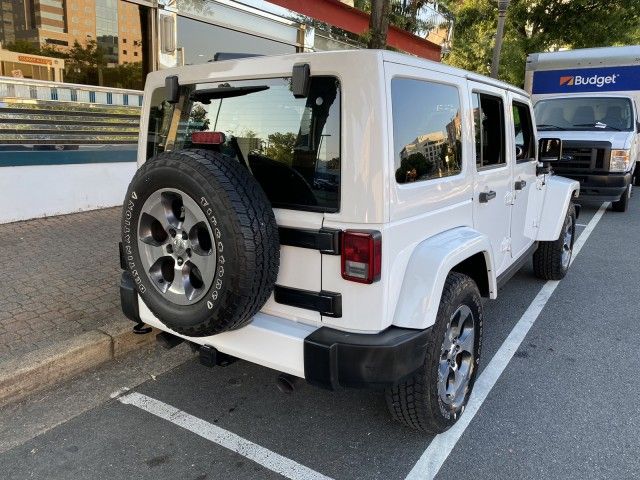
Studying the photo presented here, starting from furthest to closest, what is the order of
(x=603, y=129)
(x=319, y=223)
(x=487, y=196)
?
1. (x=603, y=129)
2. (x=487, y=196)
3. (x=319, y=223)

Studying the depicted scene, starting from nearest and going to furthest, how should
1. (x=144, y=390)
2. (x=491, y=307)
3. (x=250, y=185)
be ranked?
(x=250, y=185), (x=144, y=390), (x=491, y=307)

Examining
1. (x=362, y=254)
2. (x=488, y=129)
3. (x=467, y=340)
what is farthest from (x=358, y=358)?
(x=488, y=129)

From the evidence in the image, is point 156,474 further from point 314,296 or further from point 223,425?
point 314,296

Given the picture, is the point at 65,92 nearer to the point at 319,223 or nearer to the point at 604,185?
the point at 319,223

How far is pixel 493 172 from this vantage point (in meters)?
3.40

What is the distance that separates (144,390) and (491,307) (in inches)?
121

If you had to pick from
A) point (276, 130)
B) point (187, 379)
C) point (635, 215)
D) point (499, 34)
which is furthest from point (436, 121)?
point (499, 34)

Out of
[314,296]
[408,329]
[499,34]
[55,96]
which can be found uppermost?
[499,34]

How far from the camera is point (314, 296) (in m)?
2.39

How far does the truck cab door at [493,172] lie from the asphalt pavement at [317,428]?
88 centimetres

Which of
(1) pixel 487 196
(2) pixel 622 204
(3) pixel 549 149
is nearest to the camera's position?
(1) pixel 487 196

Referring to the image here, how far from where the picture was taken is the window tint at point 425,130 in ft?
7.83

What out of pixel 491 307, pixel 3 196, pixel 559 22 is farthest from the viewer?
pixel 559 22

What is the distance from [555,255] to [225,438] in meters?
3.82
